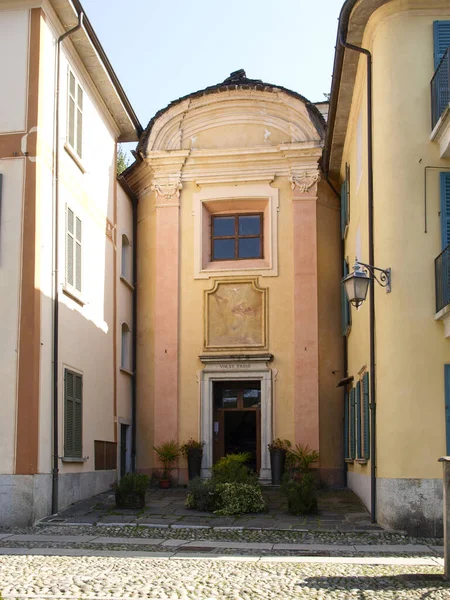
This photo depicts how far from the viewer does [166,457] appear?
20594mm

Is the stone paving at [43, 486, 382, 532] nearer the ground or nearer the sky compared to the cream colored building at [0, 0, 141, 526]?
nearer the ground

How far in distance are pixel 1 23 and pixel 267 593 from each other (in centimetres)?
1178

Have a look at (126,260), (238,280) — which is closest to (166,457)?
(238,280)

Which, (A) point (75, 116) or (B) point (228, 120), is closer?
(A) point (75, 116)

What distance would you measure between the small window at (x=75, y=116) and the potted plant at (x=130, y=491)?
6491 mm

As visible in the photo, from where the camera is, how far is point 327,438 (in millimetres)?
20625

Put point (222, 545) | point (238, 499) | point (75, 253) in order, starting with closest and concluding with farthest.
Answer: point (222, 545), point (238, 499), point (75, 253)

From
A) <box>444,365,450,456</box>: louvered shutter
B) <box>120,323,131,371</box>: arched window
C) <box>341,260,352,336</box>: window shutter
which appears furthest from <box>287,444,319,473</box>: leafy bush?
<box>444,365,450,456</box>: louvered shutter

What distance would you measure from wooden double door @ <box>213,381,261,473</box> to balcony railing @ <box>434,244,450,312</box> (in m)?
8.45

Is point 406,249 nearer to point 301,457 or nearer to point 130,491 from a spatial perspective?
point 130,491

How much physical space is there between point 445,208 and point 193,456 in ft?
30.7

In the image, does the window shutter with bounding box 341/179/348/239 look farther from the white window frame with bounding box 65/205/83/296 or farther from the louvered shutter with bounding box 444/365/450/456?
the louvered shutter with bounding box 444/365/450/456

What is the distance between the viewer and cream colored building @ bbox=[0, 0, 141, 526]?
1487 cm

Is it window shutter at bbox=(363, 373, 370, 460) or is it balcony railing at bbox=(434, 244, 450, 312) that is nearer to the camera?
balcony railing at bbox=(434, 244, 450, 312)
